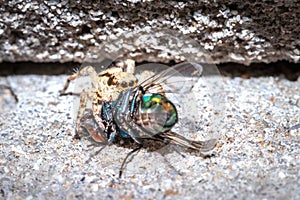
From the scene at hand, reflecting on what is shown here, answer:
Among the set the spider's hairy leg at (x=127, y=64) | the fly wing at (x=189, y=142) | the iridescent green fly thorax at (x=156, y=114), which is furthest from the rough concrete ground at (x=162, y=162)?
the spider's hairy leg at (x=127, y=64)

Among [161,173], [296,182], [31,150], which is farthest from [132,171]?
[296,182]

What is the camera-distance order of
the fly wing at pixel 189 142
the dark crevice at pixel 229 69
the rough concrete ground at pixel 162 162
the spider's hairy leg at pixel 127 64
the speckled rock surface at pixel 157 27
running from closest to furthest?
the rough concrete ground at pixel 162 162, the fly wing at pixel 189 142, the speckled rock surface at pixel 157 27, the spider's hairy leg at pixel 127 64, the dark crevice at pixel 229 69

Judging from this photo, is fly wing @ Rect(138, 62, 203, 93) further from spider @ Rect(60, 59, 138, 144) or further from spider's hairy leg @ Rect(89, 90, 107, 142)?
spider's hairy leg @ Rect(89, 90, 107, 142)

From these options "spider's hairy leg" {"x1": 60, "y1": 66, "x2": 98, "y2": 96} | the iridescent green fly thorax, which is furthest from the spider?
the iridescent green fly thorax

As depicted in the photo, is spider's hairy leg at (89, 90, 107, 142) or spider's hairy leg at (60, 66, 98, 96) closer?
spider's hairy leg at (89, 90, 107, 142)

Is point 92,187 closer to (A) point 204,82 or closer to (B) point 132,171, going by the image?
(B) point 132,171

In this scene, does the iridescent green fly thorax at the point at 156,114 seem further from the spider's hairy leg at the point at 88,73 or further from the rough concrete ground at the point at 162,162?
the spider's hairy leg at the point at 88,73
